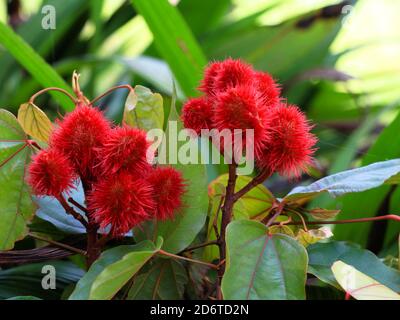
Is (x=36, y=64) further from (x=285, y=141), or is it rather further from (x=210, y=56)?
(x=210, y=56)

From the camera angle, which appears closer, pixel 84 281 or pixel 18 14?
pixel 84 281

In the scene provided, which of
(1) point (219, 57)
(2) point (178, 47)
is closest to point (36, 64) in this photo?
(2) point (178, 47)

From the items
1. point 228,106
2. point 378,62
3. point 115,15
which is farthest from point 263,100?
point 378,62

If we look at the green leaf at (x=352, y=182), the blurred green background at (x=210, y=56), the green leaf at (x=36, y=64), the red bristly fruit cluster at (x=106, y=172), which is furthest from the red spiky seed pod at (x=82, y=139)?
the blurred green background at (x=210, y=56)

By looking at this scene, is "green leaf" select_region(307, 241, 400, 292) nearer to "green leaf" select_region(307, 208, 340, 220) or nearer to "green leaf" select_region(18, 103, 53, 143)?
"green leaf" select_region(307, 208, 340, 220)
